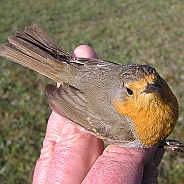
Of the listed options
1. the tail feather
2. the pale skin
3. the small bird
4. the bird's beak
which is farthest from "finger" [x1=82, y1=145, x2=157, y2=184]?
the tail feather

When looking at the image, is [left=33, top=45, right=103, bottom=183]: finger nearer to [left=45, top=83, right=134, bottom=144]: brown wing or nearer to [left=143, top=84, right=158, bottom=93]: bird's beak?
[left=45, top=83, right=134, bottom=144]: brown wing

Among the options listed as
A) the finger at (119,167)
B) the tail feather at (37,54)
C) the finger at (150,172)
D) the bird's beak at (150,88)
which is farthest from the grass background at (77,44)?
the bird's beak at (150,88)

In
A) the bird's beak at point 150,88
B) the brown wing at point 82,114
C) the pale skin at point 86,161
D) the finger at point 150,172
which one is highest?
the bird's beak at point 150,88

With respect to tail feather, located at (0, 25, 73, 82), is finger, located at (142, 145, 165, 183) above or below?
below

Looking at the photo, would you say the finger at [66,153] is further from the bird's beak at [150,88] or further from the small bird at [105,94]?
the bird's beak at [150,88]

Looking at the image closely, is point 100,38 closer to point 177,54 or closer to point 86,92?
point 177,54

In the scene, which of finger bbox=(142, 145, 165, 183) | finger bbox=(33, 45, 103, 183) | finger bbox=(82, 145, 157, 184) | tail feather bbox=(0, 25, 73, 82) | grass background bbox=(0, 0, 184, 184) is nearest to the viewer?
finger bbox=(82, 145, 157, 184)

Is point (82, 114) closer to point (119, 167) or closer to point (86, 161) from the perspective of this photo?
point (86, 161)
